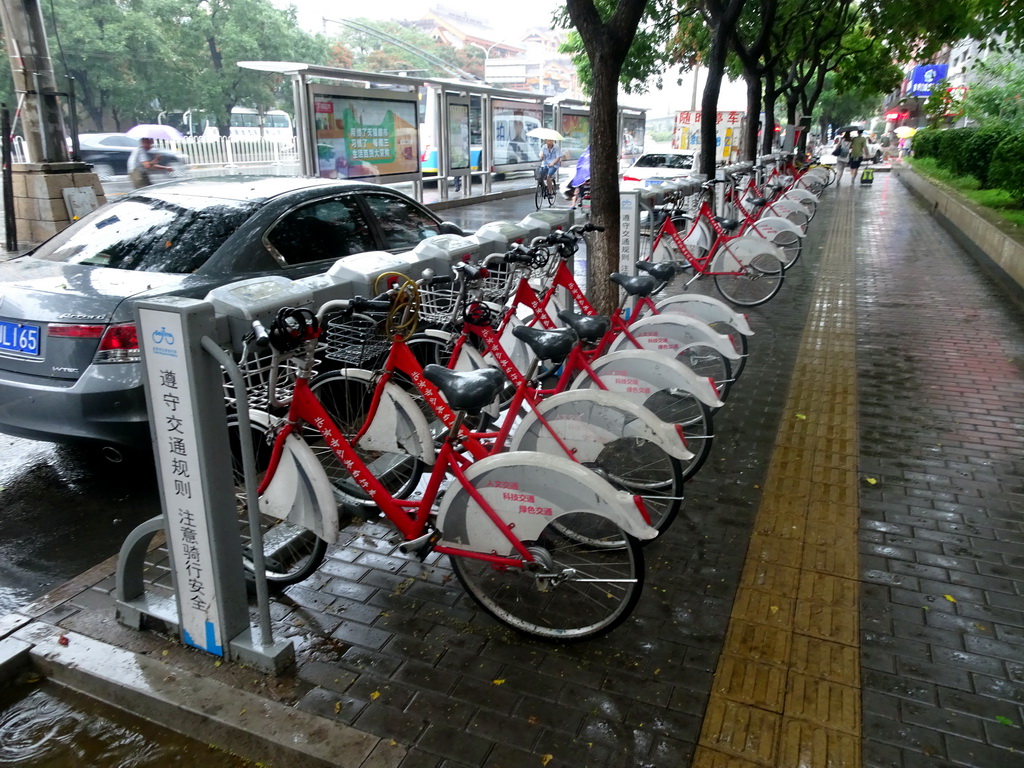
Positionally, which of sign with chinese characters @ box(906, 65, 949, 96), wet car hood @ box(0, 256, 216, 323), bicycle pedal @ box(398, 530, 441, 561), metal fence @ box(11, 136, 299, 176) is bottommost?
bicycle pedal @ box(398, 530, 441, 561)

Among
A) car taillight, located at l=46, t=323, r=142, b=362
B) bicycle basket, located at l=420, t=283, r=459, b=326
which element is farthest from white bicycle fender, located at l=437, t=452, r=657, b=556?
car taillight, located at l=46, t=323, r=142, b=362

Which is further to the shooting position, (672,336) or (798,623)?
(672,336)

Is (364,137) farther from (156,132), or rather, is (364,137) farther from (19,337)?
(19,337)

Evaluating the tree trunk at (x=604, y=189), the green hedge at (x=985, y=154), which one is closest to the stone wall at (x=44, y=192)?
the tree trunk at (x=604, y=189)

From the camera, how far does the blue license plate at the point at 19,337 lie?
3.78 meters

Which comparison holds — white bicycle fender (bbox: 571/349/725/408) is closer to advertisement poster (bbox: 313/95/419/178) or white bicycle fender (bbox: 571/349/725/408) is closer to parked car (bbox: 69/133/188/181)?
advertisement poster (bbox: 313/95/419/178)

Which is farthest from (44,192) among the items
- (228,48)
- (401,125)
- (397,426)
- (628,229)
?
(228,48)

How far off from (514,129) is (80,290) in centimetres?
1994

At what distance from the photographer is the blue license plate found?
3783 mm

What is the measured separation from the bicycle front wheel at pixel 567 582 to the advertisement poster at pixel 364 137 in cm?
1175

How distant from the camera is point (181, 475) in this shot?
2533mm

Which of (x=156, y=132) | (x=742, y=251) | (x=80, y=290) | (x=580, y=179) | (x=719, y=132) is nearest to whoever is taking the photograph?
(x=80, y=290)

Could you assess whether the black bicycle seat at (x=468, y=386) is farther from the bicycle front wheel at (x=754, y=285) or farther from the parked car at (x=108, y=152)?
the parked car at (x=108, y=152)

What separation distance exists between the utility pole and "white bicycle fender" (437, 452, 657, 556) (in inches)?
365
